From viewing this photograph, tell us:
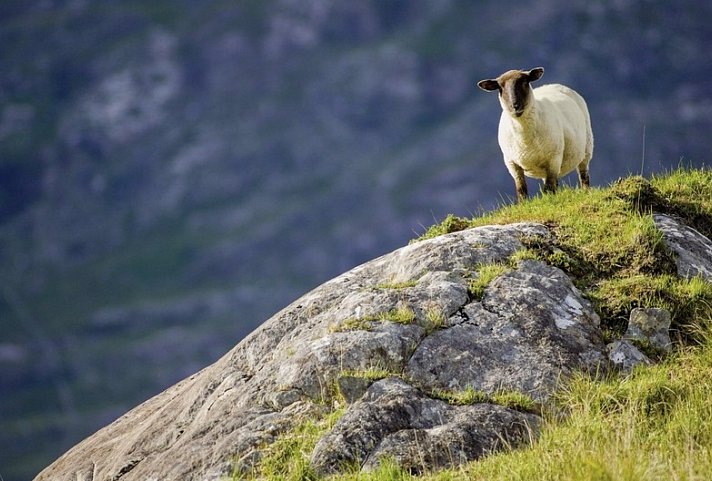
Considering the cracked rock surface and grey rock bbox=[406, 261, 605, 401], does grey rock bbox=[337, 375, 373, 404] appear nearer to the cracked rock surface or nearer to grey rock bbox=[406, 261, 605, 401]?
the cracked rock surface

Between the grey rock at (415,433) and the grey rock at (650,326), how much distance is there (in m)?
2.06


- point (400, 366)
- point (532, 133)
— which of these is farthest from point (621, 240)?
point (532, 133)

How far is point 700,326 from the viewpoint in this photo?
13375 mm

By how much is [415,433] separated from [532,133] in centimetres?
936

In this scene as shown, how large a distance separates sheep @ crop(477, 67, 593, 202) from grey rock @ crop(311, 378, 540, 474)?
304 inches

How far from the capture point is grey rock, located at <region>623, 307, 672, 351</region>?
13320mm

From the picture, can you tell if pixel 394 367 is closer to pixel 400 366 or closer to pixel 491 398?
pixel 400 366

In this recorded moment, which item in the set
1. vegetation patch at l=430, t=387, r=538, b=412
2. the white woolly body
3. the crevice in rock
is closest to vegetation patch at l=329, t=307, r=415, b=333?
vegetation patch at l=430, t=387, r=538, b=412

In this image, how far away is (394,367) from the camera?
13.0 meters

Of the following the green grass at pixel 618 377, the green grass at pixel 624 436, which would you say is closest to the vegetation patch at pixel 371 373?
the green grass at pixel 618 377

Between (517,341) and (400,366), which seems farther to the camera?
(517,341)

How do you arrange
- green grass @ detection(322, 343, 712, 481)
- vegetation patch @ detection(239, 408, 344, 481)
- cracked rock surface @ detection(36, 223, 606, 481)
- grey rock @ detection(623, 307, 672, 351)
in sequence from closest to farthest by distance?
green grass @ detection(322, 343, 712, 481), vegetation patch @ detection(239, 408, 344, 481), cracked rock surface @ detection(36, 223, 606, 481), grey rock @ detection(623, 307, 672, 351)

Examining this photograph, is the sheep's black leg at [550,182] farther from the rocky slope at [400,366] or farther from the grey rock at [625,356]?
the grey rock at [625,356]

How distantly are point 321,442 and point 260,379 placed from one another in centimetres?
192
